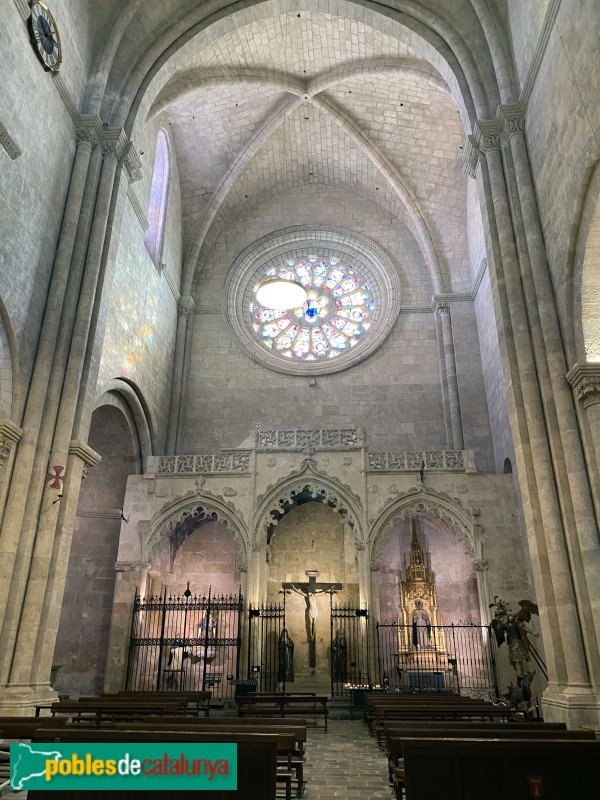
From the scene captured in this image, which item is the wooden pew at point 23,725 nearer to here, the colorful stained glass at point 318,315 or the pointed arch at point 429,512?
the pointed arch at point 429,512

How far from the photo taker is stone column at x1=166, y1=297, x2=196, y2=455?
18.6 metres

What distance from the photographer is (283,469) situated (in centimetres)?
1507

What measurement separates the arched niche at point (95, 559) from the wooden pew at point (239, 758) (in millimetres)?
11607

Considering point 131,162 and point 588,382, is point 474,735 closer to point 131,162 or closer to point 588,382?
point 588,382

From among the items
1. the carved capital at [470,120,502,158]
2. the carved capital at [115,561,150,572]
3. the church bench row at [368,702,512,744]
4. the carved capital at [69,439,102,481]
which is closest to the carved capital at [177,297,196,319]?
the carved capital at [115,561,150,572]

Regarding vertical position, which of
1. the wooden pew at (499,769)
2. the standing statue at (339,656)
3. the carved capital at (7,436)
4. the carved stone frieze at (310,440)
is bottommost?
the wooden pew at (499,769)

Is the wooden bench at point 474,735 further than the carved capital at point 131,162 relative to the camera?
No

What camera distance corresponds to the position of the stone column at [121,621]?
44.3 feet

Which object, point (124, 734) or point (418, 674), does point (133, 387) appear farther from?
point (124, 734)

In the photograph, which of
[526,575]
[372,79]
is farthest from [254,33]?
[526,575]

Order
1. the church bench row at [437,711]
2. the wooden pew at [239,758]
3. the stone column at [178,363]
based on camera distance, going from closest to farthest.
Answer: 1. the wooden pew at [239,758]
2. the church bench row at [437,711]
3. the stone column at [178,363]

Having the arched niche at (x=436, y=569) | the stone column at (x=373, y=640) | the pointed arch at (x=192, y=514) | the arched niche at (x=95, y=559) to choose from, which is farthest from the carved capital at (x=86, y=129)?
the arched niche at (x=436, y=569)

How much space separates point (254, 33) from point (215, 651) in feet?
53.9

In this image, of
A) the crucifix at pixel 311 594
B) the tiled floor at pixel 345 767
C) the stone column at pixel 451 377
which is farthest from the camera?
the stone column at pixel 451 377
